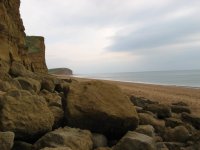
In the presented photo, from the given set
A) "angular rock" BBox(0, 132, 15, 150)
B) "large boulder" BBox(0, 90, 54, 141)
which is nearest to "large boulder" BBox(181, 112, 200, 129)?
"large boulder" BBox(0, 90, 54, 141)

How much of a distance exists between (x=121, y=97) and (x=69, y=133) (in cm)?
223

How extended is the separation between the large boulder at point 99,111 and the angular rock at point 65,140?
745 mm

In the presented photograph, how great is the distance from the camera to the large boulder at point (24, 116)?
728cm

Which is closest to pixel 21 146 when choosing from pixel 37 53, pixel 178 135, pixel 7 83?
pixel 7 83

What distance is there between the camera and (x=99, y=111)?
8375 millimetres

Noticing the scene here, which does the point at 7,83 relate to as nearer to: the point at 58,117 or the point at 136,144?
the point at 58,117

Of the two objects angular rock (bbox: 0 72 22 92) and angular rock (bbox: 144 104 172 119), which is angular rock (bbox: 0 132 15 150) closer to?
angular rock (bbox: 0 72 22 92)

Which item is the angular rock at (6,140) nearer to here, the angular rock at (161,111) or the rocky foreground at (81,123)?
the rocky foreground at (81,123)

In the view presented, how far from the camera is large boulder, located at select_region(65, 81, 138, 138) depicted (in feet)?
27.5

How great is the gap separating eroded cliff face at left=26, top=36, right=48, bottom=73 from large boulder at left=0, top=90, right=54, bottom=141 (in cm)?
1444

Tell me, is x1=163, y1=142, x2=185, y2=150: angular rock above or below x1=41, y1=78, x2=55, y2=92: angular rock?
below

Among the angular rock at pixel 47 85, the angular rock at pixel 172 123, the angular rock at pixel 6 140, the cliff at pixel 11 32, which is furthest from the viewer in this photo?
the cliff at pixel 11 32

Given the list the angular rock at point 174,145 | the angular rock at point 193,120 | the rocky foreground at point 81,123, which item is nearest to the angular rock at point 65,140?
the rocky foreground at point 81,123

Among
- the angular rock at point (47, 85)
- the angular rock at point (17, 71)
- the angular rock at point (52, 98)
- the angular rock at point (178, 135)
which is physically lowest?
the angular rock at point (178, 135)
